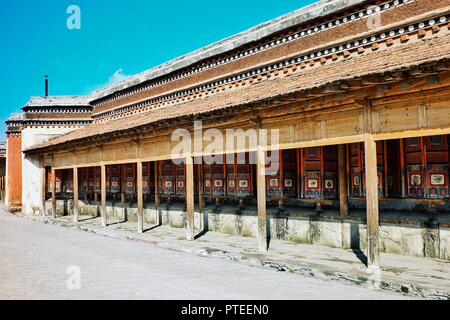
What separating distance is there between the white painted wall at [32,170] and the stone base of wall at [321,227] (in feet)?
32.0

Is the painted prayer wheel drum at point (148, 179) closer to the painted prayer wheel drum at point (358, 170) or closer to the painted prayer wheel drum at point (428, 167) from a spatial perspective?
the painted prayer wheel drum at point (358, 170)

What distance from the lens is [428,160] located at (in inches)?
364

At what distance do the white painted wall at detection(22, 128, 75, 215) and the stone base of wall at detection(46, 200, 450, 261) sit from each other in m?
9.75

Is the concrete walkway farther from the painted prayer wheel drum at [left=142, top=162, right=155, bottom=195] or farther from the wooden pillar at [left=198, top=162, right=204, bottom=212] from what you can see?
the painted prayer wheel drum at [left=142, top=162, right=155, bottom=195]

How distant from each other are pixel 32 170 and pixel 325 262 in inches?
780

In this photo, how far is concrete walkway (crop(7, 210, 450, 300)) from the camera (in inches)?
263

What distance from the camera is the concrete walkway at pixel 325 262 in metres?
6.69

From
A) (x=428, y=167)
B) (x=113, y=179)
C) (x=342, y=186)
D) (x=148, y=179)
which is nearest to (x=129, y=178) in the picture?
(x=148, y=179)

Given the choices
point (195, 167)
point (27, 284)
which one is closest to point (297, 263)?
point (27, 284)

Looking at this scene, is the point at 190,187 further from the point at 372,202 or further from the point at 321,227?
the point at 372,202

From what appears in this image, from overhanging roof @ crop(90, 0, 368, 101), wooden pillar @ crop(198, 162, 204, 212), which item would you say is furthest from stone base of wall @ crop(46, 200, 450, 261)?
overhanging roof @ crop(90, 0, 368, 101)

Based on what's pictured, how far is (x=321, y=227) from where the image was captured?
10680 millimetres

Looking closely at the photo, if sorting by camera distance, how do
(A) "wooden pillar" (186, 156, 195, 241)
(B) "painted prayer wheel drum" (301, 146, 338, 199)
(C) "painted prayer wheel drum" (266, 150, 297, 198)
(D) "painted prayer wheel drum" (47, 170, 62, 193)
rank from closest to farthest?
(B) "painted prayer wheel drum" (301, 146, 338, 199), (A) "wooden pillar" (186, 156, 195, 241), (C) "painted prayer wheel drum" (266, 150, 297, 198), (D) "painted prayer wheel drum" (47, 170, 62, 193)
